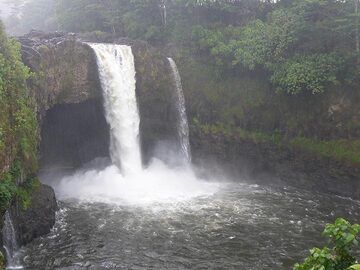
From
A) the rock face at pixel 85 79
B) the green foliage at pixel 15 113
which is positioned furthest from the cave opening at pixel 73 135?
the green foliage at pixel 15 113

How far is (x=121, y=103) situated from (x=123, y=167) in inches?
163

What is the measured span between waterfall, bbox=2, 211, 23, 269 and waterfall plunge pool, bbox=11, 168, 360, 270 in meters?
0.36

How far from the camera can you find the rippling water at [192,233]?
16031 mm

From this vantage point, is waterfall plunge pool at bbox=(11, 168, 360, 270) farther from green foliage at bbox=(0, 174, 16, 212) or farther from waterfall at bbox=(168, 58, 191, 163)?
waterfall at bbox=(168, 58, 191, 163)

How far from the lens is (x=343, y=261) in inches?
229

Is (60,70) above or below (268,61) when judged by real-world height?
above

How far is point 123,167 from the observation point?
87.0 feet

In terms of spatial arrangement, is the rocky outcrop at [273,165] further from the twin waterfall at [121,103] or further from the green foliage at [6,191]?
the green foliage at [6,191]

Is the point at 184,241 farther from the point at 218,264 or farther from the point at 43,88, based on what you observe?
the point at 43,88

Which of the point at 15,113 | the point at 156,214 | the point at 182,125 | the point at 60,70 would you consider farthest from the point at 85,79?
the point at 156,214

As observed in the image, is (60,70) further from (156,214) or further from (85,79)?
(156,214)

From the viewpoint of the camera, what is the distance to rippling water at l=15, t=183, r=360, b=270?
16.0m

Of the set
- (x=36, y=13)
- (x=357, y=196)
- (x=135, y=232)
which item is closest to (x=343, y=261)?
(x=135, y=232)

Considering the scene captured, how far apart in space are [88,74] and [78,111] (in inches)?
94.7
